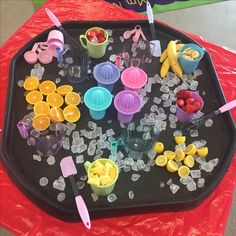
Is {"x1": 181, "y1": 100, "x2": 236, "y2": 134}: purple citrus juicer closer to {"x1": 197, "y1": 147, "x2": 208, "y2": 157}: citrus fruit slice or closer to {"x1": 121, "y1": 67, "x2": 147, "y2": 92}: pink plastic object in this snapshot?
{"x1": 197, "y1": 147, "x2": 208, "y2": 157}: citrus fruit slice

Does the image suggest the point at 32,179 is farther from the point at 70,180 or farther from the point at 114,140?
the point at 114,140

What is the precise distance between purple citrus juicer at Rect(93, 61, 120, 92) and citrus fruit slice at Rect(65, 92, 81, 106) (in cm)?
8

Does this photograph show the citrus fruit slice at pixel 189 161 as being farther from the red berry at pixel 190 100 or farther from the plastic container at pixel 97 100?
the plastic container at pixel 97 100

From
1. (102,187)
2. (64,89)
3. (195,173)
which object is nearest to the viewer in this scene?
(102,187)

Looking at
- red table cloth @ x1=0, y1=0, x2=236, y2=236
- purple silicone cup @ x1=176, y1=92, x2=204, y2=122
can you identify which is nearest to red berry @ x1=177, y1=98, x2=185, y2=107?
purple silicone cup @ x1=176, y1=92, x2=204, y2=122

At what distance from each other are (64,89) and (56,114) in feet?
0.31

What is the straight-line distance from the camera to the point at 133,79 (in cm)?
99

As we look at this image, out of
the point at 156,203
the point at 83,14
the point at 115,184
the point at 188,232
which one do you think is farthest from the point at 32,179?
the point at 83,14

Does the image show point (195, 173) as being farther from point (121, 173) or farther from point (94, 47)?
point (94, 47)

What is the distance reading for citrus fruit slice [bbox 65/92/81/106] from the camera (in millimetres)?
986

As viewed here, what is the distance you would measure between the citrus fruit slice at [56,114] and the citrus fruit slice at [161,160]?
0.94ft

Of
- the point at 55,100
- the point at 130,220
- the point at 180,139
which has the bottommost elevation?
the point at 130,220

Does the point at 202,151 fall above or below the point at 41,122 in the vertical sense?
below

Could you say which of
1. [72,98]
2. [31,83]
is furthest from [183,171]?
[31,83]
